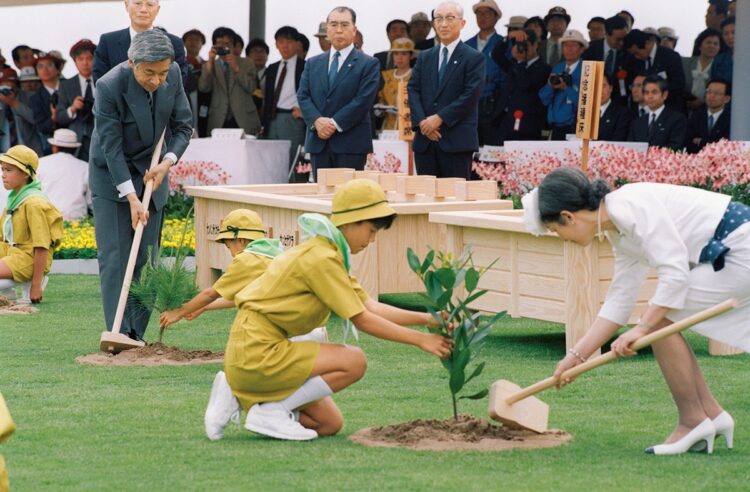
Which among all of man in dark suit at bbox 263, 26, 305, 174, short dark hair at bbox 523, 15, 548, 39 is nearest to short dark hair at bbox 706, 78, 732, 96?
short dark hair at bbox 523, 15, 548, 39

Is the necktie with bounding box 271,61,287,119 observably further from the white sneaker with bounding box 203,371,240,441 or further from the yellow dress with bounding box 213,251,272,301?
the white sneaker with bounding box 203,371,240,441

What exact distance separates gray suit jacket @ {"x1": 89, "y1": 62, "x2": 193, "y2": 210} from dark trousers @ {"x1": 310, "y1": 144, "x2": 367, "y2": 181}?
3172 mm

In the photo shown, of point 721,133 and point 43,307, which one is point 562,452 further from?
point 721,133

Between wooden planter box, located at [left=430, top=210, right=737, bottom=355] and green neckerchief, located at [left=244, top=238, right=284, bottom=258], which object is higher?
green neckerchief, located at [left=244, top=238, right=284, bottom=258]

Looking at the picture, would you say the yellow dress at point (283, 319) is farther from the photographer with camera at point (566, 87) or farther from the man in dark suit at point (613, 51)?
the man in dark suit at point (613, 51)

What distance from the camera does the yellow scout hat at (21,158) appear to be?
9.36 metres

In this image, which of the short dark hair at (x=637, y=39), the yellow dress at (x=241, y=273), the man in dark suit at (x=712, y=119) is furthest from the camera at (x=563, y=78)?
the yellow dress at (x=241, y=273)

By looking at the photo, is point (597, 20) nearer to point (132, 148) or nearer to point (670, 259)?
point (132, 148)

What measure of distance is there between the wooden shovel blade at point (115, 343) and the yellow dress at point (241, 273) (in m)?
1.01

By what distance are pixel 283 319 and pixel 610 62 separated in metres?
8.54

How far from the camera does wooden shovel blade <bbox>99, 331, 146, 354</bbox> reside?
24.4 ft

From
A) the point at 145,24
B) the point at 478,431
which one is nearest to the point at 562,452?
the point at 478,431

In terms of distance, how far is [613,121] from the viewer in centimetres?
1255

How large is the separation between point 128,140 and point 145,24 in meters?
0.92
